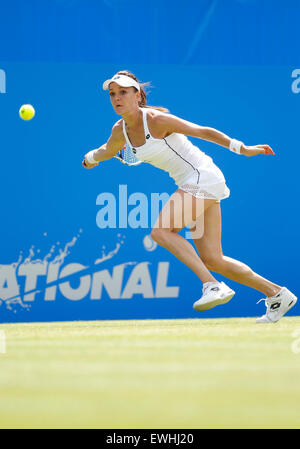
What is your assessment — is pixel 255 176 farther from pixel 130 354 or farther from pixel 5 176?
pixel 130 354

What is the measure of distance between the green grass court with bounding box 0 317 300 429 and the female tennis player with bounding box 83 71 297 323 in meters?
0.84

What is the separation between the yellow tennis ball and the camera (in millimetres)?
6031

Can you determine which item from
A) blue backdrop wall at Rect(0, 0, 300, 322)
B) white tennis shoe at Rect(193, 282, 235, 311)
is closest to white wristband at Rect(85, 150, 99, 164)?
blue backdrop wall at Rect(0, 0, 300, 322)

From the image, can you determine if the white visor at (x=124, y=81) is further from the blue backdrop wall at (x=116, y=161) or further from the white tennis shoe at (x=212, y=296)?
the blue backdrop wall at (x=116, y=161)

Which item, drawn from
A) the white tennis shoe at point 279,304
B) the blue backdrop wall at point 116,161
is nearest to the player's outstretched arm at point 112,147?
the blue backdrop wall at point 116,161

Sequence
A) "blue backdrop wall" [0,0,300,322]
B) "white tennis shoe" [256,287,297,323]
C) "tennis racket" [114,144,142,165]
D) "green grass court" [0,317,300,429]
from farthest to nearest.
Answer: "blue backdrop wall" [0,0,300,322] → "tennis racket" [114,144,142,165] → "white tennis shoe" [256,287,297,323] → "green grass court" [0,317,300,429]

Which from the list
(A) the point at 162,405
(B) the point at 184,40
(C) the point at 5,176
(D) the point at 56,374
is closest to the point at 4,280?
(C) the point at 5,176

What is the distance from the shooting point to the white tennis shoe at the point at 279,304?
16.7ft

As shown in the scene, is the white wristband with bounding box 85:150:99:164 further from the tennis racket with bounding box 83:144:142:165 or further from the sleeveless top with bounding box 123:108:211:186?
the sleeveless top with bounding box 123:108:211:186

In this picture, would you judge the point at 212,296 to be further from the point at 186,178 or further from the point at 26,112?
the point at 26,112

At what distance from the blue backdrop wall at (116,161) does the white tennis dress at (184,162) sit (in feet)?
5.10

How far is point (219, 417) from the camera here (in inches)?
77.8
